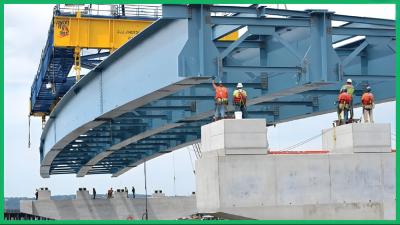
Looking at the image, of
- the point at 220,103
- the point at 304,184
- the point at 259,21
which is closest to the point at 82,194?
the point at 259,21

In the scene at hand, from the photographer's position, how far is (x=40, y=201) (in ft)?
202

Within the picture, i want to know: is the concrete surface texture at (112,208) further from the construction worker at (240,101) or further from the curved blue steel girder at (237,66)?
the construction worker at (240,101)

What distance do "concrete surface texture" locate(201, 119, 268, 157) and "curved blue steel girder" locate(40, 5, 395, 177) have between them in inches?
91.4

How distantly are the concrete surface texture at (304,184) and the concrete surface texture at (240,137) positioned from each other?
0.17 meters

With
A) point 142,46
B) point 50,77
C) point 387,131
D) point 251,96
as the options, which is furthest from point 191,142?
point 387,131

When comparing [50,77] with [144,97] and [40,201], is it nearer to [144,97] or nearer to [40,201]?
[40,201]

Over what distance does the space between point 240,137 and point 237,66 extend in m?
3.49

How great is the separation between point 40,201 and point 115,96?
29949 millimetres

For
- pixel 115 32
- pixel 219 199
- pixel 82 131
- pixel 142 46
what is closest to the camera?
pixel 219 199

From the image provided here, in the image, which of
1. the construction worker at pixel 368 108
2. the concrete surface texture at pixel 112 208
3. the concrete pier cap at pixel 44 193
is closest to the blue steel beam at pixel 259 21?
the construction worker at pixel 368 108

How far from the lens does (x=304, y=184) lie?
2595cm

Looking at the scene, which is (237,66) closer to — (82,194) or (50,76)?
(50,76)

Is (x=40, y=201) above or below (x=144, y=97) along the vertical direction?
below

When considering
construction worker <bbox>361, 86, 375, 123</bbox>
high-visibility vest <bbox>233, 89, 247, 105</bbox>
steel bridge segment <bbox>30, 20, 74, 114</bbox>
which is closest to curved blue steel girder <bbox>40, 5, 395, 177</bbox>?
high-visibility vest <bbox>233, 89, 247, 105</bbox>
